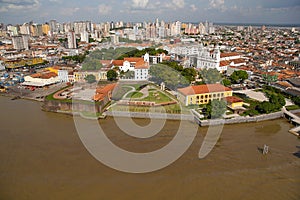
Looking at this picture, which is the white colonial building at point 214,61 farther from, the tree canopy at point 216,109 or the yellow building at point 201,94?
the tree canopy at point 216,109

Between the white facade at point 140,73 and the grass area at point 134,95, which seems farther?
the white facade at point 140,73

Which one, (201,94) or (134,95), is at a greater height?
(201,94)

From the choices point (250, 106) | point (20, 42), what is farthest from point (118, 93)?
point (20, 42)

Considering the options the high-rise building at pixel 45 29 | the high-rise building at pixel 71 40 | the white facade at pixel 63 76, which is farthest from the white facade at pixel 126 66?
the high-rise building at pixel 45 29

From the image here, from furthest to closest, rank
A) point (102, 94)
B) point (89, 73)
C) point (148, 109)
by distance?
point (89, 73) < point (102, 94) < point (148, 109)

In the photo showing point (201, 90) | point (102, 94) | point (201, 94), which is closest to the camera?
point (201, 94)

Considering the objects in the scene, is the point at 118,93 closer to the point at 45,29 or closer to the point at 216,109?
the point at 216,109

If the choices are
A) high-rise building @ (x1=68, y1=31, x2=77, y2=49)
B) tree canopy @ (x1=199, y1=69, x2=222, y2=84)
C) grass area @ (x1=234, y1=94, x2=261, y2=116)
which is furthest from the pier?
high-rise building @ (x1=68, y1=31, x2=77, y2=49)

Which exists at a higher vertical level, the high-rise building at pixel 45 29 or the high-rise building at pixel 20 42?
the high-rise building at pixel 45 29

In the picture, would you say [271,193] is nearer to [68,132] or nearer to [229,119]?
[229,119]
